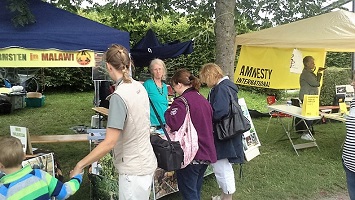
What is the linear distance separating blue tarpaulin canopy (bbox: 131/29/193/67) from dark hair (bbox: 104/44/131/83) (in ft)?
15.7

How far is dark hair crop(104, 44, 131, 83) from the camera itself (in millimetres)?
2401

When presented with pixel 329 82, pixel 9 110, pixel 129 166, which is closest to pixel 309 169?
pixel 129 166

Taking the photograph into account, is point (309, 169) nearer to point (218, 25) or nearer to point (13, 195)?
point (218, 25)

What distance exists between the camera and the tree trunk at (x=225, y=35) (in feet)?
19.0

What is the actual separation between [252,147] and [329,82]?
5991 millimetres

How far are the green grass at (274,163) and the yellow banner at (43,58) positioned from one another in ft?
5.09

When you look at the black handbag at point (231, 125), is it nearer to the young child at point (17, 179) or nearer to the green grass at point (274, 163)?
the green grass at point (274, 163)

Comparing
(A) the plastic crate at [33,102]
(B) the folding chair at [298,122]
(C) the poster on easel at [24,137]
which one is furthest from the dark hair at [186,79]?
(A) the plastic crate at [33,102]

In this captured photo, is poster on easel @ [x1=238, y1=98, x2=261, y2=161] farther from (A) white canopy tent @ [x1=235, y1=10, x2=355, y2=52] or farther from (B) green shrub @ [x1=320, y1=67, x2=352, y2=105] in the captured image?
(B) green shrub @ [x1=320, y1=67, x2=352, y2=105]

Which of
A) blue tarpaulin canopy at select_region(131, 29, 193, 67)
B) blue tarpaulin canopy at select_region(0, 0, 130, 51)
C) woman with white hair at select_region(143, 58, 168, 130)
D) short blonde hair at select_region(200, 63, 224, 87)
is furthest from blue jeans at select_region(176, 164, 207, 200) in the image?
blue tarpaulin canopy at select_region(131, 29, 193, 67)

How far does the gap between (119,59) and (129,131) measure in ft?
1.46

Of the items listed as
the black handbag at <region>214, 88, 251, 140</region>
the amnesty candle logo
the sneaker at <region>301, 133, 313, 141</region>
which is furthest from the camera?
the sneaker at <region>301, 133, 313, 141</region>

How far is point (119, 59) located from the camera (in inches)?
94.7

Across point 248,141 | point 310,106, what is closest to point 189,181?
point 248,141
